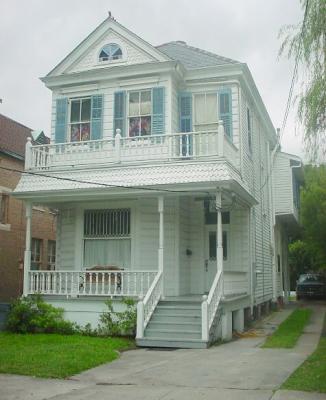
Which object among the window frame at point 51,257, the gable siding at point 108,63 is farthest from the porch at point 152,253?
the window frame at point 51,257

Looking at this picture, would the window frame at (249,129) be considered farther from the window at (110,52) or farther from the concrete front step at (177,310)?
the concrete front step at (177,310)

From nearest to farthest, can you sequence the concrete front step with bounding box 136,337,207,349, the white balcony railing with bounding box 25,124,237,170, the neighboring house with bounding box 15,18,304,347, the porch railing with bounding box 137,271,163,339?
1. the concrete front step with bounding box 136,337,207,349
2. the porch railing with bounding box 137,271,163,339
3. the neighboring house with bounding box 15,18,304,347
4. the white balcony railing with bounding box 25,124,237,170

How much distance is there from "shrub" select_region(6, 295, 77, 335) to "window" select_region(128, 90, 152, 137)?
238 inches

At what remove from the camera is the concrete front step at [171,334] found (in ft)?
43.5

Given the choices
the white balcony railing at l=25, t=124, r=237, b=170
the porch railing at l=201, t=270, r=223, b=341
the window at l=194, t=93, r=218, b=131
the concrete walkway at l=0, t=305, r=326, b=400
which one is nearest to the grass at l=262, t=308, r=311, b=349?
the concrete walkway at l=0, t=305, r=326, b=400

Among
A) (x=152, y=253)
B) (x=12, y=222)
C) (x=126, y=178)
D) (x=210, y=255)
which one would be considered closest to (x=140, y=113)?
(x=126, y=178)

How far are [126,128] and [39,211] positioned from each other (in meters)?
10.7

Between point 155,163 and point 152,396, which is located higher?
point 155,163

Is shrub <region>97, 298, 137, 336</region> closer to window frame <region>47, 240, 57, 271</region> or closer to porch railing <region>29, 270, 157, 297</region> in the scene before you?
porch railing <region>29, 270, 157, 297</region>

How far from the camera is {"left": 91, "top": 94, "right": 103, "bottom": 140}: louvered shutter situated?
17.8 meters

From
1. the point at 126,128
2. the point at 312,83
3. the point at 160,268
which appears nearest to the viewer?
the point at 312,83

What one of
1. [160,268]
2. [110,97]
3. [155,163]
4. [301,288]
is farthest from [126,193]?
[301,288]

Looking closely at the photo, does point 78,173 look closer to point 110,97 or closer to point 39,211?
point 110,97

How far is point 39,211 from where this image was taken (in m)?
26.6
